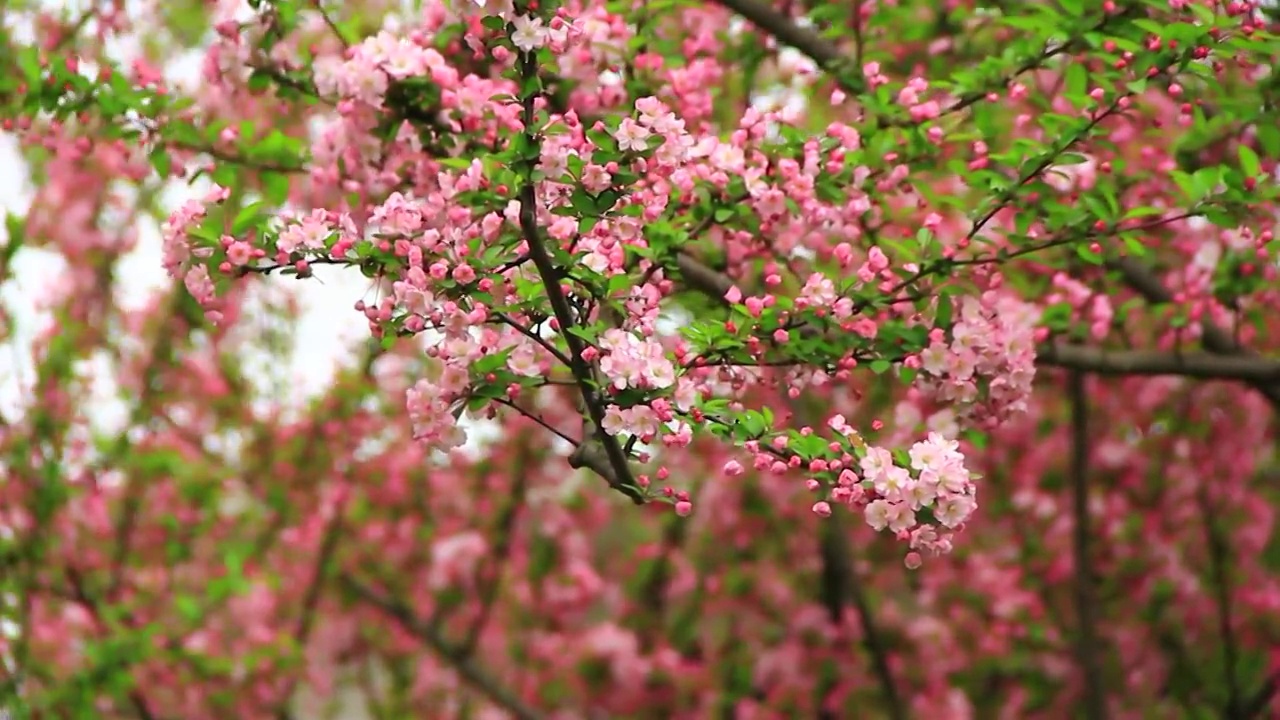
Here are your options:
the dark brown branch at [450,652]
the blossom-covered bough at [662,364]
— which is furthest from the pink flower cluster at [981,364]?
the dark brown branch at [450,652]

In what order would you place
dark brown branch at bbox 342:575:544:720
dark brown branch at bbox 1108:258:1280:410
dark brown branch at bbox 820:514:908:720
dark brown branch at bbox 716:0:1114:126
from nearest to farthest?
1. dark brown branch at bbox 716:0:1114:126
2. dark brown branch at bbox 1108:258:1280:410
3. dark brown branch at bbox 820:514:908:720
4. dark brown branch at bbox 342:575:544:720

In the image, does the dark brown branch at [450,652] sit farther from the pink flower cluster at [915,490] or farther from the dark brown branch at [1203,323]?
the pink flower cluster at [915,490]

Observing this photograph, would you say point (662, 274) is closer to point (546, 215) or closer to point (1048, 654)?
point (546, 215)

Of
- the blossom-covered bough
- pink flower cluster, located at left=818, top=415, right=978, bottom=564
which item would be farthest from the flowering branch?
pink flower cluster, located at left=818, top=415, right=978, bottom=564

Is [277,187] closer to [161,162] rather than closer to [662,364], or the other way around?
[161,162]

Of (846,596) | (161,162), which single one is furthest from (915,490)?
(846,596)

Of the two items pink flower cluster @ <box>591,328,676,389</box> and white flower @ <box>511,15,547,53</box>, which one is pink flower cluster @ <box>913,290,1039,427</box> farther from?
white flower @ <box>511,15,547,53</box>

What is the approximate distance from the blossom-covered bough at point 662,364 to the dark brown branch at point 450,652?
26 millimetres

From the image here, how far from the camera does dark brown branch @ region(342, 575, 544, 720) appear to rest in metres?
5.71

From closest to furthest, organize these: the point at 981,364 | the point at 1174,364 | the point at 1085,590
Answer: the point at 981,364, the point at 1174,364, the point at 1085,590

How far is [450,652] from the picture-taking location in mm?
5918

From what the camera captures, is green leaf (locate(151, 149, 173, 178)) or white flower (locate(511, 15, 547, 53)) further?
green leaf (locate(151, 149, 173, 178))

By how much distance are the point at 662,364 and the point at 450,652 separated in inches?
159

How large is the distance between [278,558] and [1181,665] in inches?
173
